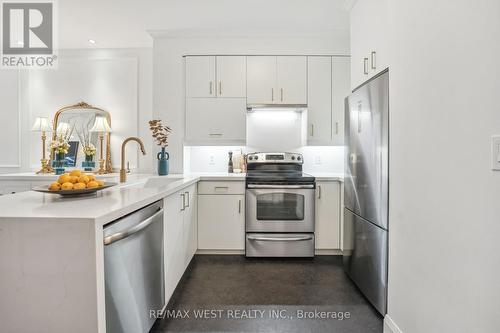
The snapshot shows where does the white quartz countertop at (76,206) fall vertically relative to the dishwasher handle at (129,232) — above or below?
above

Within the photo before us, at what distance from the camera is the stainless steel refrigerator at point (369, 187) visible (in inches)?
72.5

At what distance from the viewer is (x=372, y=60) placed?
6.63 ft

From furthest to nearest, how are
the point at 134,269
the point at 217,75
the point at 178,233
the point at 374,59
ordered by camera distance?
the point at 217,75 → the point at 178,233 → the point at 374,59 → the point at 134,269

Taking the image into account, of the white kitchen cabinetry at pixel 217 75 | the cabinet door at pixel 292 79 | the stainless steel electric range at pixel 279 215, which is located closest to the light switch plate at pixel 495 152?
the stainless steel electric range at pixel 279 215

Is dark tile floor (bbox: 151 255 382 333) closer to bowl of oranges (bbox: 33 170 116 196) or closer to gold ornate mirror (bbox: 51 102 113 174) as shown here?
bowl of oranges (bbox: 33 170 116 196)

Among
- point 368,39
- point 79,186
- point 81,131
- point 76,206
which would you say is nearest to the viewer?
point 76,206

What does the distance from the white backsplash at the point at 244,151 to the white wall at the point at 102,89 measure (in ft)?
2.21

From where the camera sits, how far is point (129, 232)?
4.35 feet

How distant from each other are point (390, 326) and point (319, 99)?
→ 2416 millimetres

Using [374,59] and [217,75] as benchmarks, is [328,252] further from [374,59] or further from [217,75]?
[217,75]

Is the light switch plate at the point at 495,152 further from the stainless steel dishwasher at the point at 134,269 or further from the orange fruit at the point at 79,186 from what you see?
the orange fruit at the point at 79,186

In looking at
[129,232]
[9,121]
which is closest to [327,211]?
[129,232]

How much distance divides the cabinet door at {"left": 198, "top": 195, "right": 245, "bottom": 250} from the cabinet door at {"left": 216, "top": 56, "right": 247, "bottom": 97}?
4.14 ft

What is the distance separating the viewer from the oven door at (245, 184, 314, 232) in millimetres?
3020
